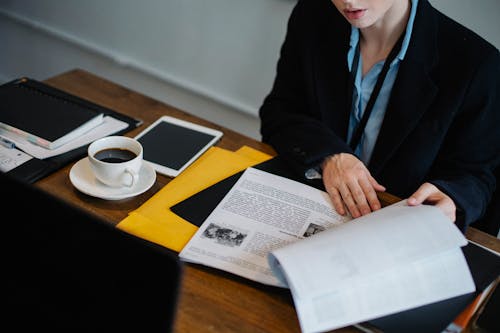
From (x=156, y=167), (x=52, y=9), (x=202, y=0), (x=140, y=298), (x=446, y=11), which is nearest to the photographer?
(x=140, y=298)

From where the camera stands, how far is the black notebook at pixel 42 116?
0.98 m

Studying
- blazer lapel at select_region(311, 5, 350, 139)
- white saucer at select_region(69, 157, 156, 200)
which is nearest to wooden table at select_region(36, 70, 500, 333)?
white saucer at select_region(69, 157, 156, 200)

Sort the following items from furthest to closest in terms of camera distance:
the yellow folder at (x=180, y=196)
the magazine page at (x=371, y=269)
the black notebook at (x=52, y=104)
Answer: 1. the black notebook at (x=52, y=104)
2. the yellow folder at (x=180, y=196)
3. the magazine page at (x=371, y=269)

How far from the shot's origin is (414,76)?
1.09m

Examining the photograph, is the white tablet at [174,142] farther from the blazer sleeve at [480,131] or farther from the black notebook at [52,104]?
the blazer sleeve at [480,131]

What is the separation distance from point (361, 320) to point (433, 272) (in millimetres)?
139

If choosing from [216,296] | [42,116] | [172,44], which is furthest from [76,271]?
[172,44]

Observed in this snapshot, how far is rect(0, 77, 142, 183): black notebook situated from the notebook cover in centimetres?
25

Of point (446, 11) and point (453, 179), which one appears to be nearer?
point (453, 179)

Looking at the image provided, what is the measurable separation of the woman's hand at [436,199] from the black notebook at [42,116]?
25.9 inches

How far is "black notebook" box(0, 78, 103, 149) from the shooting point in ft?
3.20

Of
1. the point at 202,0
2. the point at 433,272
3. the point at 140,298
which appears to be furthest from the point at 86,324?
the point at 202,0

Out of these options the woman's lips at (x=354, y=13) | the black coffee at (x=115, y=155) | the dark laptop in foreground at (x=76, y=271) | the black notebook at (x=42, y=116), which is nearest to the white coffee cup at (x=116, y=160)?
the black coffee at (x=115, y=155)

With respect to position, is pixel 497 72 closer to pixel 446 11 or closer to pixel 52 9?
pixel 446 11
